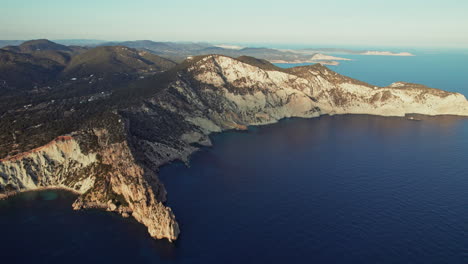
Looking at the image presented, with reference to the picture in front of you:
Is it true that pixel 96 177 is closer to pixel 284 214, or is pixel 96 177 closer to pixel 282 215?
pixel 282 215

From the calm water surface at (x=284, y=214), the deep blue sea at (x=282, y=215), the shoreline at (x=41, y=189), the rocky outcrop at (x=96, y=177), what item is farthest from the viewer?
the shoreline at (x=41, y=189)

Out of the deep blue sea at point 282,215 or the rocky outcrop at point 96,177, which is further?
the rocky outcrop at point 96,177

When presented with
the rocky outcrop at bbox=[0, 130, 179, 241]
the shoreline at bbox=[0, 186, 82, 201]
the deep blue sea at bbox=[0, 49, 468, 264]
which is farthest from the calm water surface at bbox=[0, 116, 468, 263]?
the rocky outcrop at bbox=[0, 130, 179, 241]

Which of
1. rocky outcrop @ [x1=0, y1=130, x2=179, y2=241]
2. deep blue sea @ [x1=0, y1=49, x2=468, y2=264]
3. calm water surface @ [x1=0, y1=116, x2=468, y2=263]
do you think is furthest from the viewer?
rocky outcrop @ [x1=0, y1=130, x2=179, y2=241]

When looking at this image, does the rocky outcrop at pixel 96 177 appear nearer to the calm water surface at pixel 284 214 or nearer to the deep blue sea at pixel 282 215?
the deep blue sea at pixel 282 215

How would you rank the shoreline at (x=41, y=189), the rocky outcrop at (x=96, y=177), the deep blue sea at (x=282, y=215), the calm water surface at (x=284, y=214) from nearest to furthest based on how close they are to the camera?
the deep blue sea at (x=282, y=215)
the calm water surface at (x=284, y=214)
the rocky outcrop at (x=96, y=177)
the shoreline at (x=41, y=189)

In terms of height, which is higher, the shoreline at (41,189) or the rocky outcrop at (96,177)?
the rocky outcrop at (96,177)

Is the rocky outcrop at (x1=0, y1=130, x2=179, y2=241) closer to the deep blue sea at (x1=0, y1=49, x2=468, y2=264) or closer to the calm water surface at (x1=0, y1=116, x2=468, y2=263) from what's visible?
the deep blue sea at (x1=0, y1=49, x2=468, y2=264)

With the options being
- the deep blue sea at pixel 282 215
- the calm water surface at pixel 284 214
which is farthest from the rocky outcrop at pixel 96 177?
the calm water surface at pixel 284 214
